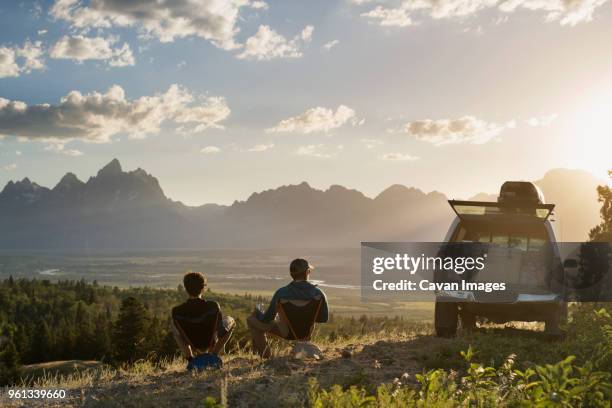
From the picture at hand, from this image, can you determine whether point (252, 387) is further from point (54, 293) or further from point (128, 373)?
point (54, 293)

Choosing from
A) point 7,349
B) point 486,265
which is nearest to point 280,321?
point 486,265

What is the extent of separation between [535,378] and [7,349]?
84.4m

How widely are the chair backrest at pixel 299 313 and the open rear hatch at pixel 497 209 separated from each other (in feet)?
10.5

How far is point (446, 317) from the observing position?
11.1 metres

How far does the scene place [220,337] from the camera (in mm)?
8367

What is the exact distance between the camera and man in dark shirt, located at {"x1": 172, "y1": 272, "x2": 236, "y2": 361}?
8125 mm

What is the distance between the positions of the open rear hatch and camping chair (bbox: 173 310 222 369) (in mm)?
4578

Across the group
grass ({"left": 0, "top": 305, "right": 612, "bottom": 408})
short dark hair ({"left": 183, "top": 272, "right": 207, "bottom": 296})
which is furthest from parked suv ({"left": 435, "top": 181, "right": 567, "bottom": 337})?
short dark hair ({"left": 183, "top": 272, "right": 207, "bottom": 296})

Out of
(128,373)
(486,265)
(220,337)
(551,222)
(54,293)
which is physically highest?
(551,222)

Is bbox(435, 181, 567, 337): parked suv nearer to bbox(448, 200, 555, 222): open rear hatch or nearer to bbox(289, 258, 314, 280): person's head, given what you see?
bbox(448, 200, 555, 222): open rear hatch

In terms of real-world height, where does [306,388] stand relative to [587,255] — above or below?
below

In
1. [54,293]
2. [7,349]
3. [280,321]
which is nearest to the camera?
[280,321]

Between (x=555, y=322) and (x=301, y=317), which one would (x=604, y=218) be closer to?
(x=555, y=322)

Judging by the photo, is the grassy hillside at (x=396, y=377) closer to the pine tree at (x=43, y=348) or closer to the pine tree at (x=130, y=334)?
the pine tree at (x=130, y=334)
